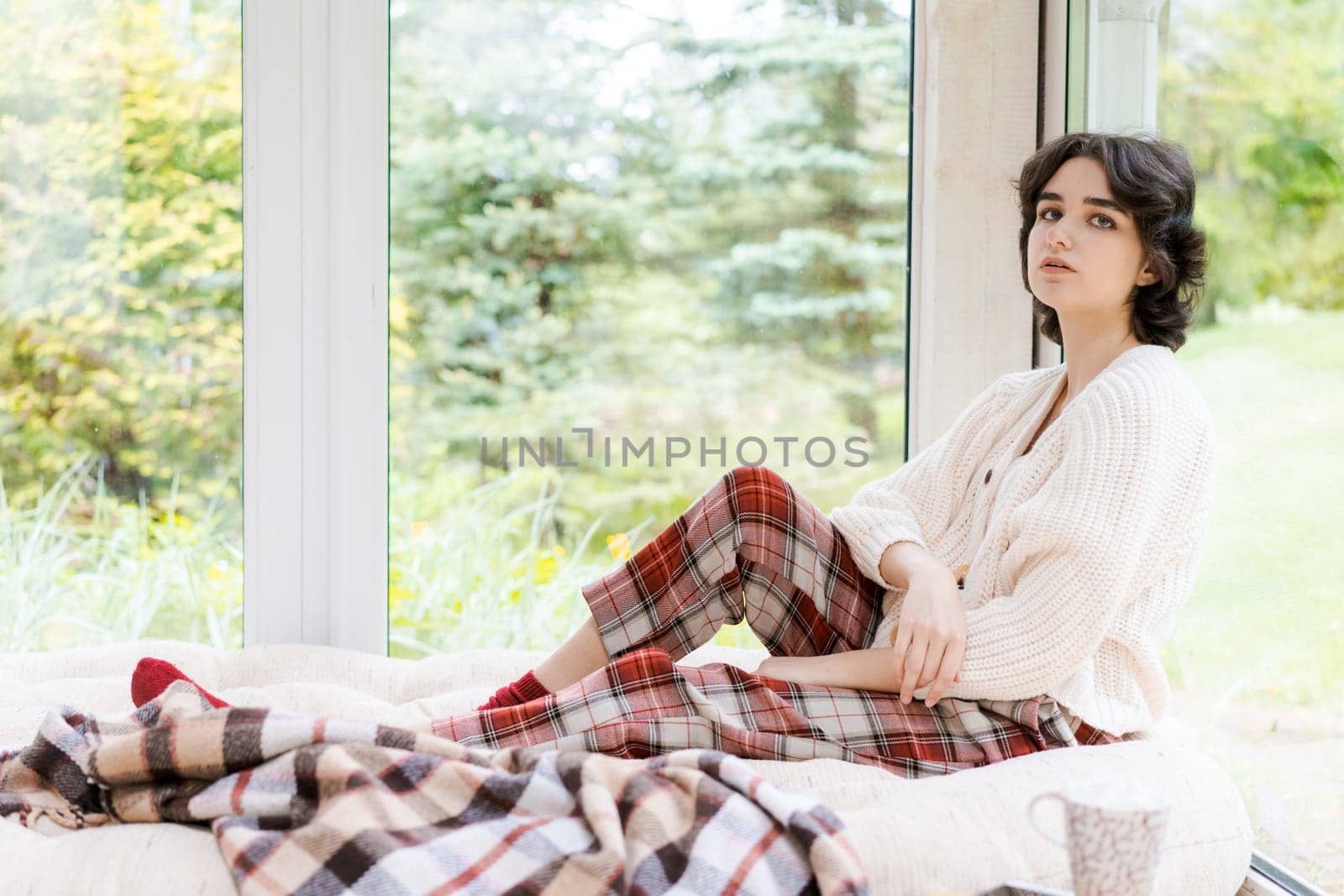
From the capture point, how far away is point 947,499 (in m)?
1.95

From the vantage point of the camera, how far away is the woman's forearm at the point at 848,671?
5.54 feet

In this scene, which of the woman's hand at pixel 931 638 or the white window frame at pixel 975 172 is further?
the white window frame at pixel 975 172

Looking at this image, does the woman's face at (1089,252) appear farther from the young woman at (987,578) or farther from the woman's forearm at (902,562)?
the woman's forearm at (902,562)

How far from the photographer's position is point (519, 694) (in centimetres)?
180

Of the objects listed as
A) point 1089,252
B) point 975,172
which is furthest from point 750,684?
point 975,172

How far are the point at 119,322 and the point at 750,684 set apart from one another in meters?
1.60

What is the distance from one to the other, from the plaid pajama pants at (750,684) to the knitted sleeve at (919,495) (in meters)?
0.05

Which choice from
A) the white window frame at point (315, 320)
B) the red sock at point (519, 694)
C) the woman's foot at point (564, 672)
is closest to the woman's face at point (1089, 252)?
Result: the woman's foot at point (564, 672)

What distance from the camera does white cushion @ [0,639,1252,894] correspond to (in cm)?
123

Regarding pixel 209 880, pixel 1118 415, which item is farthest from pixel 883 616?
pixel 209 880

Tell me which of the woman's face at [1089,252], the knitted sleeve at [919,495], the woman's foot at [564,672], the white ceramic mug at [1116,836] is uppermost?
the woman's face at [1089,252]

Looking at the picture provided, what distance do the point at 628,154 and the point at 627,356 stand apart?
442 mm

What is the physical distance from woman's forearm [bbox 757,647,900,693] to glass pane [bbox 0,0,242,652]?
137cm

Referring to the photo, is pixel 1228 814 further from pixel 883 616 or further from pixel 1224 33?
pixel 1224 33
